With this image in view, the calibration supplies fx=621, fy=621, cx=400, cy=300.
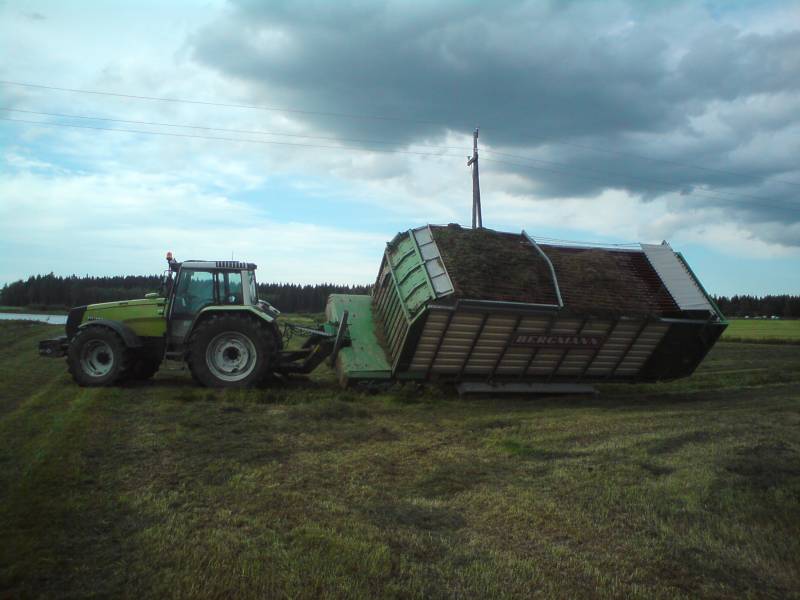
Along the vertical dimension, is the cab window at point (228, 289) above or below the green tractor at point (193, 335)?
above

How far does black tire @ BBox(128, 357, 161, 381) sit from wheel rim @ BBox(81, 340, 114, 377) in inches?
15.5

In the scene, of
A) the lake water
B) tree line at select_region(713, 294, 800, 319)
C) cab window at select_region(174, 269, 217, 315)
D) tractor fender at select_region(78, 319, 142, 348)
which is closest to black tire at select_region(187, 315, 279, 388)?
cab window at select_region(174, 269, 217, 315)

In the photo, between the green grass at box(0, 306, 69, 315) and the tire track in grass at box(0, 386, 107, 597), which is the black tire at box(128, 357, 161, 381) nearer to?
the tire track in grass at box(0, 386, 107, 597)

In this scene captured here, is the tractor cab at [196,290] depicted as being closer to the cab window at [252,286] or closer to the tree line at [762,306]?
the cab window at [252,286]

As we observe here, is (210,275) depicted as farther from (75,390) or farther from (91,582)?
(91,582)

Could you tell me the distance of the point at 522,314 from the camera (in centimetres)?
962

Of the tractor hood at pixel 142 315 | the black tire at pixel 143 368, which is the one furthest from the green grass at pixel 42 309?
the tractor hood at pixel 142 315

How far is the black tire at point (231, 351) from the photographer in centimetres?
988

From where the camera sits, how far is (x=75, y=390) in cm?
950

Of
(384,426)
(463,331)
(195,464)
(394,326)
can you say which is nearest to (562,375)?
(463,331)

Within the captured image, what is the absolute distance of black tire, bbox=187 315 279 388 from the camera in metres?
9.88

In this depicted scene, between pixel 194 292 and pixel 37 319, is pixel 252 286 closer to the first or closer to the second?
pixel 194 292

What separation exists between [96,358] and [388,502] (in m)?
7.37

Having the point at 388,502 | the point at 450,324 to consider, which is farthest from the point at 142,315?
the point at 388,502
